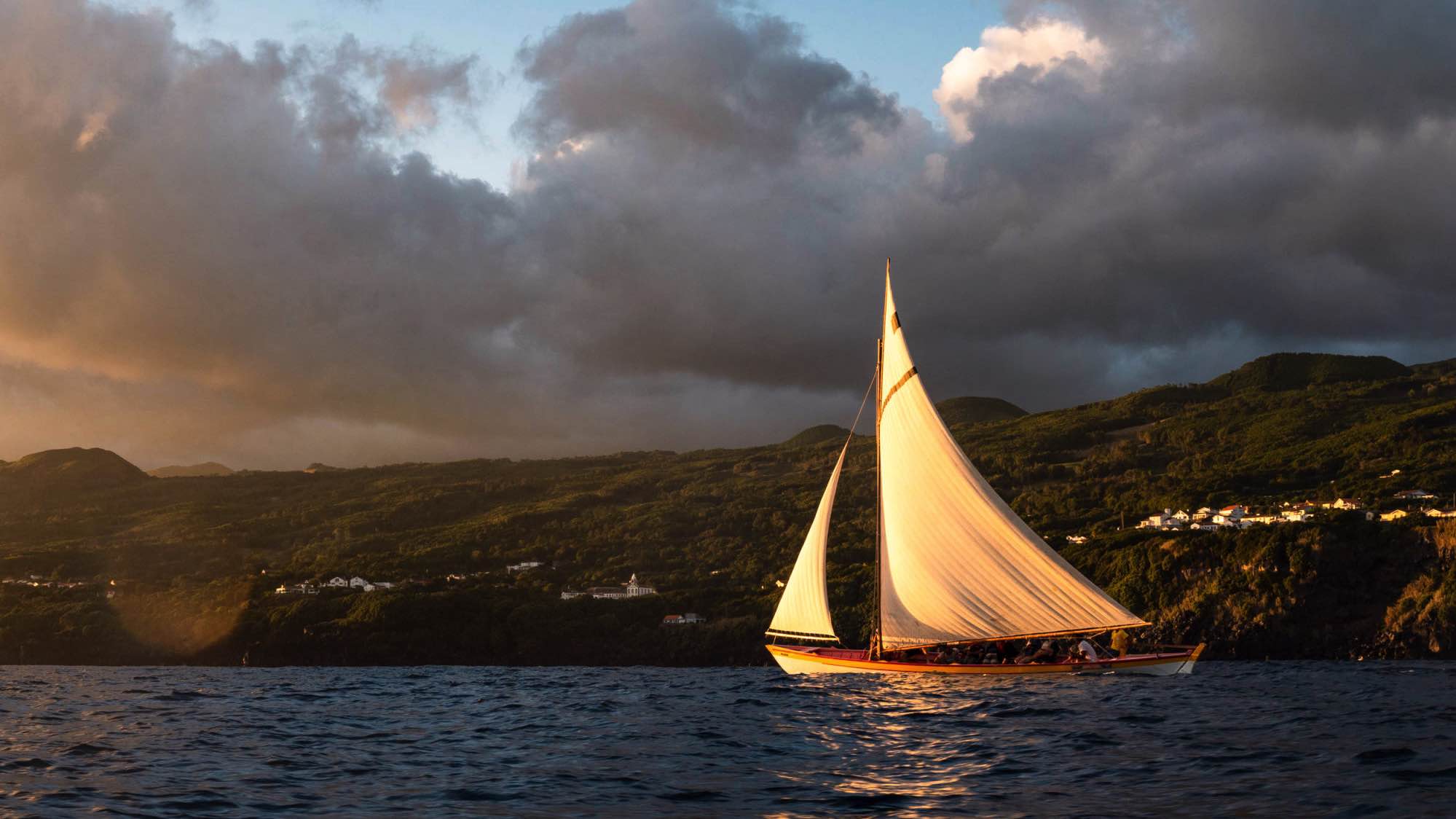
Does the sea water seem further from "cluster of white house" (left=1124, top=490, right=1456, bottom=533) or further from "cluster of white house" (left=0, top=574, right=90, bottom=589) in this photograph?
"cluster of white house" (left=0, top=574, right=90, bottom=589)

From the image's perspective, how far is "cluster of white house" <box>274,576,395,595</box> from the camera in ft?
561

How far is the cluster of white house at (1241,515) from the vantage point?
152m

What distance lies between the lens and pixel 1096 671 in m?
57.6

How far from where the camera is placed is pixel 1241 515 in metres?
164

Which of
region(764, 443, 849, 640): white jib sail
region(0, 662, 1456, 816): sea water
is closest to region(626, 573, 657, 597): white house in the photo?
region(764, 443, 849, 640): white jib sail

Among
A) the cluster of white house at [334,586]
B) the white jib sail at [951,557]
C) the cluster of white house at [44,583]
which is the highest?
the white jib sail at [951,557]

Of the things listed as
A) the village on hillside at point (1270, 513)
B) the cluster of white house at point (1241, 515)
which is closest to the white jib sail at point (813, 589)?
the village on hillside at point (1270, 513)

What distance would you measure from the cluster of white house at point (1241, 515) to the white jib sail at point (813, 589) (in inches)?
3371

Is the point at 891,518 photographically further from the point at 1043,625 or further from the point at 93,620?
the point at 93,620

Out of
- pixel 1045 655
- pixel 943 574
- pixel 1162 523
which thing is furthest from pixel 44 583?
pixel 1045 655

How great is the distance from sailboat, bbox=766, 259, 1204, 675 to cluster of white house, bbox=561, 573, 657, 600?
87752 mm

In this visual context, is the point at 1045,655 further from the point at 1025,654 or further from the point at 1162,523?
the point at 1162,523

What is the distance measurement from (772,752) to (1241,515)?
493 ft

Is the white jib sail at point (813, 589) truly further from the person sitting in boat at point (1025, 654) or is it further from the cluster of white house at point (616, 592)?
the cluster of white house at point (616, 592)
